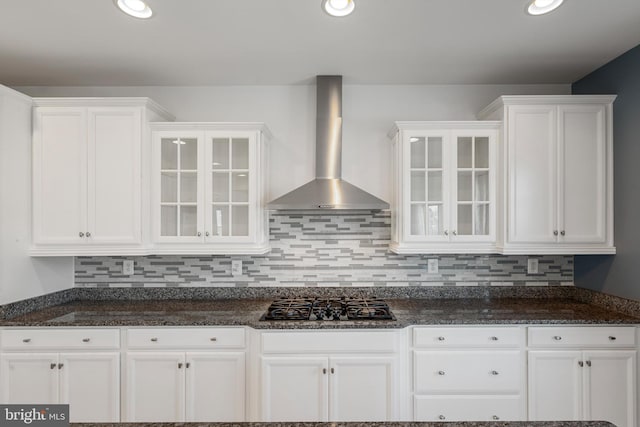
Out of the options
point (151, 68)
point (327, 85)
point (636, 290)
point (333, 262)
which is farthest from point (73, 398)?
point (636, 290)

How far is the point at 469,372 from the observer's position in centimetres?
224

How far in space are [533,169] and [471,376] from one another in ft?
4.67

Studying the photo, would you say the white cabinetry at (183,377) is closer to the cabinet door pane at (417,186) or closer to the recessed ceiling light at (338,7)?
the cabinet door pane at (417,186)

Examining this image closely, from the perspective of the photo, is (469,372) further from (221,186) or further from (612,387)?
(221,186)

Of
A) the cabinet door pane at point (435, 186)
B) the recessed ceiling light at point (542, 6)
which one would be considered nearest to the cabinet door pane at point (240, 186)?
the cabinet door pane at point (435, 186)

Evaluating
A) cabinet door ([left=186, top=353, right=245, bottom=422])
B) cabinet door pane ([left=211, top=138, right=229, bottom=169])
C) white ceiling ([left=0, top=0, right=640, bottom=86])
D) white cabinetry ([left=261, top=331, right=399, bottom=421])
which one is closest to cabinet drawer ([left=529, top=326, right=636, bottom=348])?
white cabinetry ([left=261, top=331, right=399, bottom=421])

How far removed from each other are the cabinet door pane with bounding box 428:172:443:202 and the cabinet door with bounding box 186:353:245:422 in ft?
5.49

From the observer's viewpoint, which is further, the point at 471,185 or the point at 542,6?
the point at 471,185

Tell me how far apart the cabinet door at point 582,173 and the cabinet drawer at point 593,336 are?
58cm

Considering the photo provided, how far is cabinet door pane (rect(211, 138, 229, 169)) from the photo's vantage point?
2.60m

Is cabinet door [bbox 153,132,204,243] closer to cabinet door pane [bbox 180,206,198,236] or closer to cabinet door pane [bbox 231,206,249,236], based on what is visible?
cabinet door pane [bbox 180,206,198,236]

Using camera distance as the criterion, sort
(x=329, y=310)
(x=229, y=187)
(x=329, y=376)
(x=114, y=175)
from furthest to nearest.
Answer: (x=229, y=187), (x=114, y=175), (x=329, y=310), (x=329, y=376)

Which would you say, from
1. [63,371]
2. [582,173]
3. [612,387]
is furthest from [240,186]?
[612,387]

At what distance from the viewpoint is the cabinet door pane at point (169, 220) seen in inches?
102
